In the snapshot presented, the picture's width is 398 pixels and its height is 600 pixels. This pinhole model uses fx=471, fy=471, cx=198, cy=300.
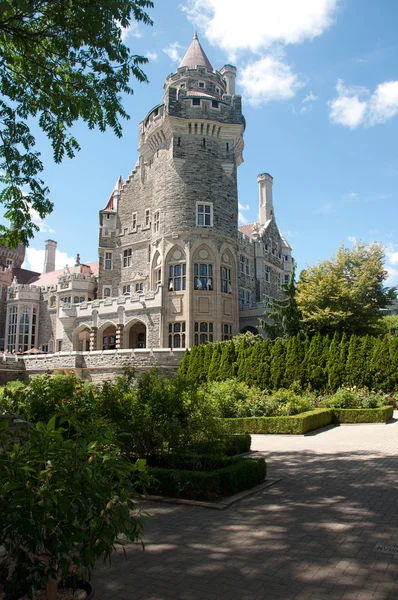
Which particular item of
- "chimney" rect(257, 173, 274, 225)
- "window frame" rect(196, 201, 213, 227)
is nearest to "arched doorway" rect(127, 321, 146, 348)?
"window frame" rect(196, 201, 213, 227)

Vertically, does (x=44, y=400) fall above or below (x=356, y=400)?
above

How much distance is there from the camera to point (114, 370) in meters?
30.1

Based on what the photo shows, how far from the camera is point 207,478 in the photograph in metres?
→ 7.41

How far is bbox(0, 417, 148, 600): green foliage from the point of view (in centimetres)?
314

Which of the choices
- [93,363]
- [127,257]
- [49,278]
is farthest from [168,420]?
[49,278]

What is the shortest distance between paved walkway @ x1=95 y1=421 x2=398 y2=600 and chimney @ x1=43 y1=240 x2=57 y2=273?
52854 mm

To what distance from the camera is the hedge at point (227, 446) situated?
875cm

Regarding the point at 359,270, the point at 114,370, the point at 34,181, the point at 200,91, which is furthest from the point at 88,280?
the point at 34,181

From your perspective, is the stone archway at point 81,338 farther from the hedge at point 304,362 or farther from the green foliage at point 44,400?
the green foliage at point 44,400

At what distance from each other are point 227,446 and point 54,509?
7.53 metres

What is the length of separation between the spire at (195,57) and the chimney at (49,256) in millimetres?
28122

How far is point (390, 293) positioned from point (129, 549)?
30.3m

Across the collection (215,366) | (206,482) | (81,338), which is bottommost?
(206,482)

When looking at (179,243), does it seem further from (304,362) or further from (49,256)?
(49,256)
